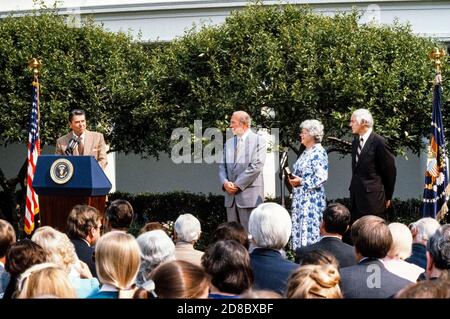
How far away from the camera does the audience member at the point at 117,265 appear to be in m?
4.39

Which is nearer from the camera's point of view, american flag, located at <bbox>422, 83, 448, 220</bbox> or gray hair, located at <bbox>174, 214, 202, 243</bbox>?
gray hair, located at <bbox>174, 214, 202, 243</bbox>

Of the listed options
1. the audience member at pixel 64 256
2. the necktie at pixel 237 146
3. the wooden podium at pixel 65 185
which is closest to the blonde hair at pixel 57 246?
the audience member at pixel 64 256

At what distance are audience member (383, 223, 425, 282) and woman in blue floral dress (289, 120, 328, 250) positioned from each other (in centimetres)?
337

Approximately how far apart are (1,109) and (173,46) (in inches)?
128

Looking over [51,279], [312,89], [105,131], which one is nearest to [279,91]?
[312,89]

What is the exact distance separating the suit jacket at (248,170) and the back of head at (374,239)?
4.26 metres

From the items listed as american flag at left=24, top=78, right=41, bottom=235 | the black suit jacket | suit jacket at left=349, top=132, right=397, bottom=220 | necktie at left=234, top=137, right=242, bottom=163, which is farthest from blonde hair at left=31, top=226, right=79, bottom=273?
american flag at left=24, top=78, right=41, bottom=235

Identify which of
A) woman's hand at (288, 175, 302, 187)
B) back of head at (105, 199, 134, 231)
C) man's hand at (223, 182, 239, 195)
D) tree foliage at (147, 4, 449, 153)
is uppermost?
tree foliage at (147, 4, 449, 153)

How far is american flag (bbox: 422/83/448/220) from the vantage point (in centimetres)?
1011

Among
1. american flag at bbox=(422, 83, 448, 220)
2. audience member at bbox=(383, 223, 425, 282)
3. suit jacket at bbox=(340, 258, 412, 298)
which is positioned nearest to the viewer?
suit jacket at bbox=(340, 258, 412, 298)

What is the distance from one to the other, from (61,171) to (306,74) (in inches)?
190

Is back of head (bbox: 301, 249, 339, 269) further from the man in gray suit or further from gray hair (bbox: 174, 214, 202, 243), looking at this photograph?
the man in gray suit

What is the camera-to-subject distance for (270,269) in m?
5.36

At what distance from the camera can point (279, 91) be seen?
12.4 metres
